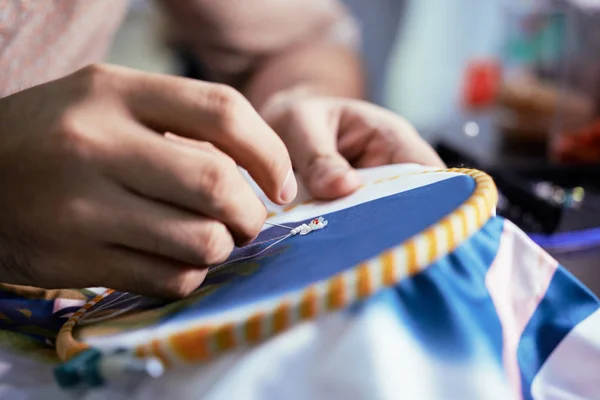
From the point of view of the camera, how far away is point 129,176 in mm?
237

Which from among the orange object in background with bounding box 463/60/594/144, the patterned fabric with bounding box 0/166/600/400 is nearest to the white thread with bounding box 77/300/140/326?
the patterned fabric with bounding box 0/166/600/400

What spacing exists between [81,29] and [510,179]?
0.41 m

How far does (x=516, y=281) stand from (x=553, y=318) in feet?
0.07

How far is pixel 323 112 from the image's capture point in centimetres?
43

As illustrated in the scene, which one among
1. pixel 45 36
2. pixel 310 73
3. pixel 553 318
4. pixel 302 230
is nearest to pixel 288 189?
pixel 302 230

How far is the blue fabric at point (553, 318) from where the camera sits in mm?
240

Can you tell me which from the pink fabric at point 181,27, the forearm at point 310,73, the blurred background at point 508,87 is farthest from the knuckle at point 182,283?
the forearm at point 310,73

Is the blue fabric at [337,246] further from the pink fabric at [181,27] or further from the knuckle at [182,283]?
the pink fabric at [181,27]

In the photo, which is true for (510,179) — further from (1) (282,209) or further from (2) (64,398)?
(2) (64,398)

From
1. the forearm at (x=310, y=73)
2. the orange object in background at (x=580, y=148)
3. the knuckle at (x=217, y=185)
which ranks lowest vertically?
the orange object in background at (x=580, y=148)

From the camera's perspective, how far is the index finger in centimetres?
24

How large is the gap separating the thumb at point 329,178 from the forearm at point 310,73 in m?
0.34

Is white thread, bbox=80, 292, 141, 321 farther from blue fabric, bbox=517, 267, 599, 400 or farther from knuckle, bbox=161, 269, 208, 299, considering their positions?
blue fabric, bbox=517, 267, 599, 400

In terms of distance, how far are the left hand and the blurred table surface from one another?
0.17m
